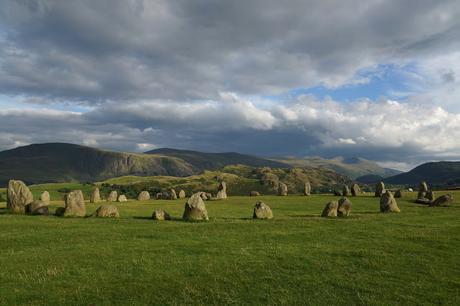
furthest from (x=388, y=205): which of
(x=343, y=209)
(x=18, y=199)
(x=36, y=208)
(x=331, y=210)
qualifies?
(x=18, y=199)

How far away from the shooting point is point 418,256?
20.4 meters

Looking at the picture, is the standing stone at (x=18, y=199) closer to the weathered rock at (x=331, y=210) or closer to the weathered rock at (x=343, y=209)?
the weathered rock at (x=331, y=210)

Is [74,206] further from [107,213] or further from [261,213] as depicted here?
[261,213]

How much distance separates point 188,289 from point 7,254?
41.2 feet

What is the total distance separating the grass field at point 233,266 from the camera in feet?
49.3

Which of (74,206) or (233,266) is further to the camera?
(74,206)

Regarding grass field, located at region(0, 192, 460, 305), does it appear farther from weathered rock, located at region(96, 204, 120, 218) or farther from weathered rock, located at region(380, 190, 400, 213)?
weathered rock, located at region(380, 190, 400, 213)

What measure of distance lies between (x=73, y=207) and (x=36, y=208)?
606cm

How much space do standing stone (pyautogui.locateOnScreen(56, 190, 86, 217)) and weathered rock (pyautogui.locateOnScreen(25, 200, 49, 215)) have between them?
3.06 metres

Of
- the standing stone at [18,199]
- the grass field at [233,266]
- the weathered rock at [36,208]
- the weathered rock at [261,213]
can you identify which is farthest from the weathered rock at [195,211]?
the standing stone at [18,199]

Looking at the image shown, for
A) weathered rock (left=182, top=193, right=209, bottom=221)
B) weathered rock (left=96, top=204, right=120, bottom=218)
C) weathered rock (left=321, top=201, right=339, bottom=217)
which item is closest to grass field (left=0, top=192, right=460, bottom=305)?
weathered rock (left=182, top=193, right=209, bottom=221)

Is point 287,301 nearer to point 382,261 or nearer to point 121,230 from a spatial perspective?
point 382,261

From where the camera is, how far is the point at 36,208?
43.8 meters

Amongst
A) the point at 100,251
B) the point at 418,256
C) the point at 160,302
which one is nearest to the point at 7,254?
the point at 100,251
